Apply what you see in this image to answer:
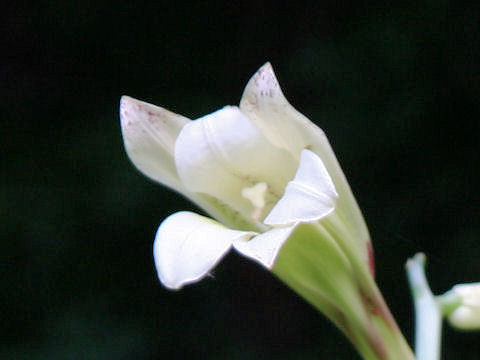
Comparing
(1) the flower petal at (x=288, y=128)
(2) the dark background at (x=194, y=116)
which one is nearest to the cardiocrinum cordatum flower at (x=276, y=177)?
(1) the flower petal at (x=288, y=128)

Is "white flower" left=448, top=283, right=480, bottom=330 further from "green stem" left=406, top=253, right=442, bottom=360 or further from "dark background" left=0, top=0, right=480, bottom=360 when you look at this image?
→ "dark background" left=0, top=0, right=480, bottom=360

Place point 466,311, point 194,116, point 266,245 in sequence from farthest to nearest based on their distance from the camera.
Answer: point 194,116, point 466,311, point 266,245

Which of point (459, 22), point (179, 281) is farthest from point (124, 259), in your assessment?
point (179, 281)

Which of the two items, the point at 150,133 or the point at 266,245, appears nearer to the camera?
the point at 266,245

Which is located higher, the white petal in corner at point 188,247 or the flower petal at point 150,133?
the flower petal at point 150,133

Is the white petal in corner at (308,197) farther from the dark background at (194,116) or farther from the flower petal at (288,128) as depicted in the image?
the dark background at (194,116)

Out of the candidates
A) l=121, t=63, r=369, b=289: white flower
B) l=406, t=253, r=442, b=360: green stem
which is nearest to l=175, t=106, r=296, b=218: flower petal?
l=121, t=63, r=369, b=289: white flower

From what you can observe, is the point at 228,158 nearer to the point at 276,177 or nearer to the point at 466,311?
the point at 276,177

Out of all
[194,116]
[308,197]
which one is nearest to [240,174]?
[308,197]
